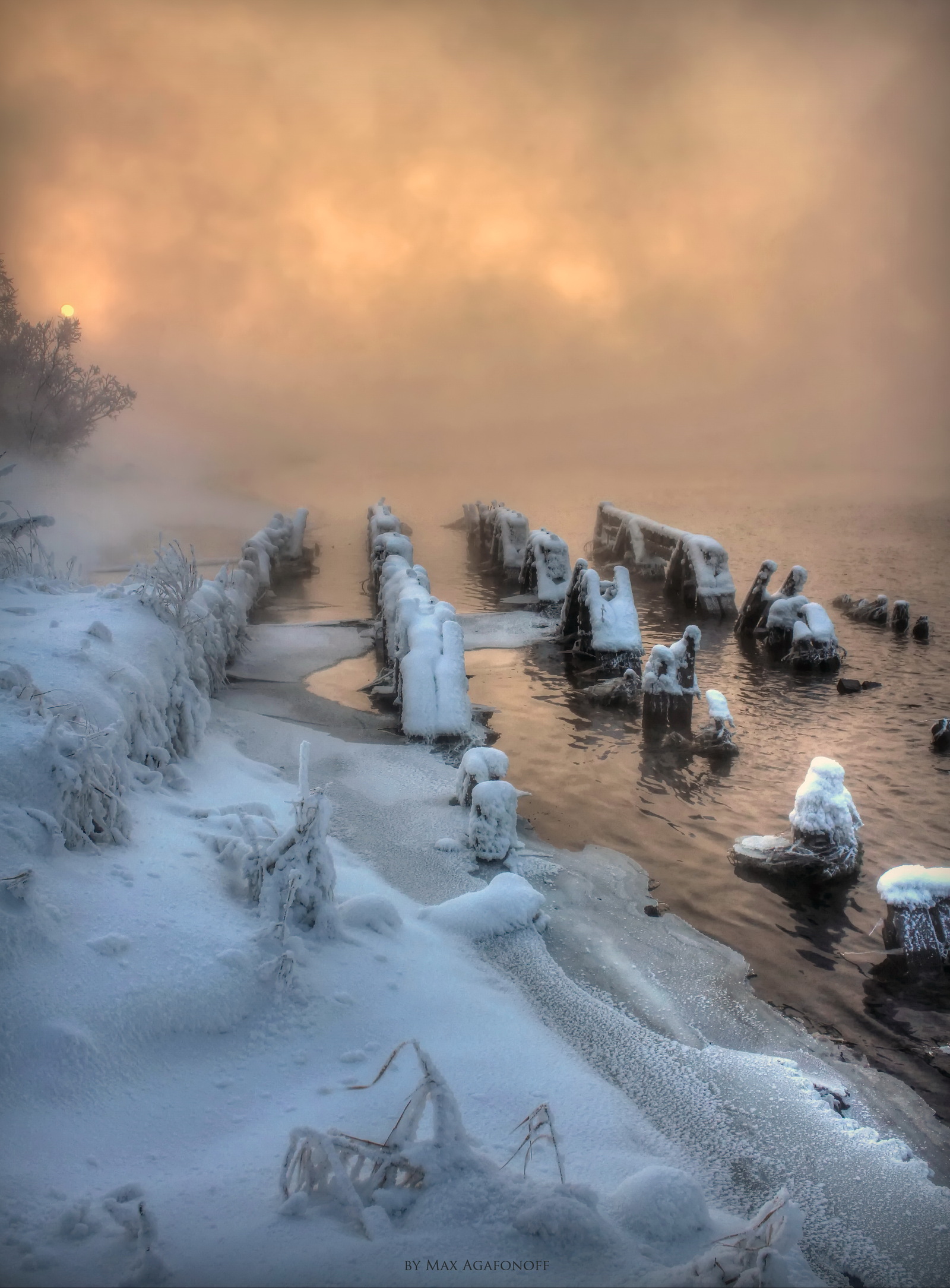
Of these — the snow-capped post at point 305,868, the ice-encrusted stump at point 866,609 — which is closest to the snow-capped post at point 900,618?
the ice-encrusted stump at point 866,609

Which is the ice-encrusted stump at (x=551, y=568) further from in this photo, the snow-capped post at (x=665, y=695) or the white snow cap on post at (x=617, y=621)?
the snow-capped post at (x=665, y=695)

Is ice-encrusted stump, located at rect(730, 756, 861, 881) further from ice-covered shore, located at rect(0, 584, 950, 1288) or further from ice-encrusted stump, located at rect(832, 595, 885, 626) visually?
ice-encrusted stump, located at rect(832, 595, 885, 626)

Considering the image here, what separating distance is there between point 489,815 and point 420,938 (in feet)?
6.01

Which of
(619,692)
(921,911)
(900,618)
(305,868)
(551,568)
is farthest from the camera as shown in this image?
(551,568)

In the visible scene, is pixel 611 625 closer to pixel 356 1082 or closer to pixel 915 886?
pixel 915 886

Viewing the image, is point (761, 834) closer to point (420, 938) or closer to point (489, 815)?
point (489, 815)

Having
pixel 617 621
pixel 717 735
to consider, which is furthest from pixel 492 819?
pixel 617 621

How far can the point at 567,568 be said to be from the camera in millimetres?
19844

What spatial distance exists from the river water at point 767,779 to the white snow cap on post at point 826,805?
51 centimetres

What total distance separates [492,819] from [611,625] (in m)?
Result: 7.95

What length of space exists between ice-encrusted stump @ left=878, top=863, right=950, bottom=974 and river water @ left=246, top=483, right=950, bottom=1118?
0.67 feet

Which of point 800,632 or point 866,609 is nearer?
point 800,632

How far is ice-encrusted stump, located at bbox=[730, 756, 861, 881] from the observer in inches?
292

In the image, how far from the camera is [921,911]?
6.09 meters
